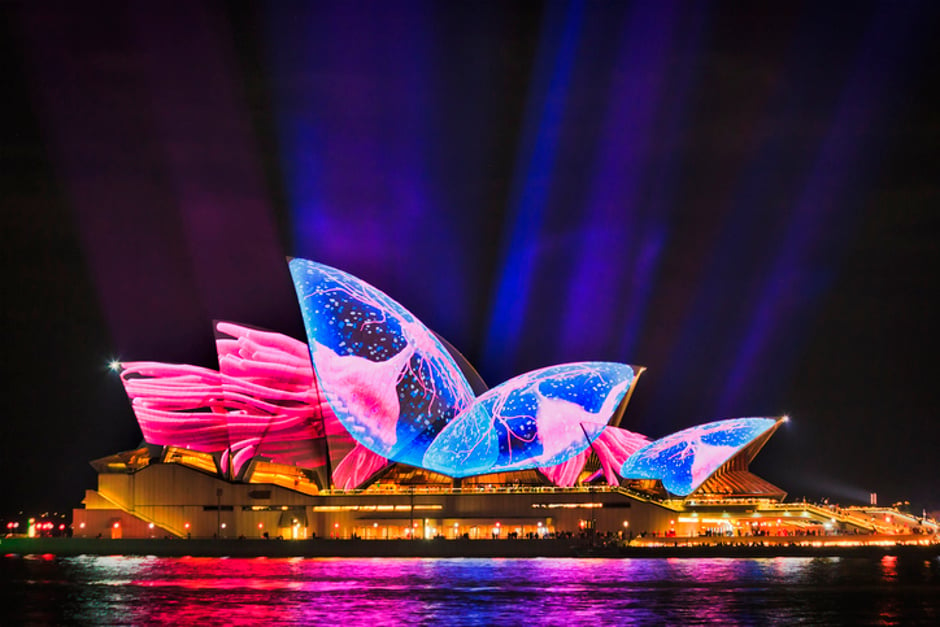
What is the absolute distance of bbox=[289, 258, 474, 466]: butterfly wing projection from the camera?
78438 mm

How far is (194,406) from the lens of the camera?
277 feet

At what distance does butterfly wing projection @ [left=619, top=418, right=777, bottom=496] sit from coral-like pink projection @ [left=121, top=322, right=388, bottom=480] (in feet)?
73.1

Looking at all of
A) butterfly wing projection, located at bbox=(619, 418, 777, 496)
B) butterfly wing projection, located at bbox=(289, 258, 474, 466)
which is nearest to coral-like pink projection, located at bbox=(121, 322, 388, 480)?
butterfly wing projection, located at bbox=(289, 258, 474, 466)

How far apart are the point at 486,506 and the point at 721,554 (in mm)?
18369

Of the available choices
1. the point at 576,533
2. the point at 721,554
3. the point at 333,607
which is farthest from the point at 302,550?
the point at 333,607

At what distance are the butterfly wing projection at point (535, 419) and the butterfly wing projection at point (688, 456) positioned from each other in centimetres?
639

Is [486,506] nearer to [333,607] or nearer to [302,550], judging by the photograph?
[302,550]

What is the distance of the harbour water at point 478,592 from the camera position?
46.8m

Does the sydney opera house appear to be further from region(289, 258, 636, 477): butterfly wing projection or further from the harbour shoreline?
the harbour shoreline

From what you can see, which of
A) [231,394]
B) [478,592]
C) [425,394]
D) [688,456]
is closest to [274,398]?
[231,394]

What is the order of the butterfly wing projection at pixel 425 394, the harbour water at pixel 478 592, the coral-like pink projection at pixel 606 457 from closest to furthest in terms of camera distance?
the harbour water at pixel 478 592 < the butterfly wing projection at pixel 425 394 < the coral-like pink projection at pixel 606 457

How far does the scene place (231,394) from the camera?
274 feet

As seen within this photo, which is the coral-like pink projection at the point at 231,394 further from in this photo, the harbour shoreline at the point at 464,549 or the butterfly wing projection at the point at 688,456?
the butterfly wing projection at the point at 688,456

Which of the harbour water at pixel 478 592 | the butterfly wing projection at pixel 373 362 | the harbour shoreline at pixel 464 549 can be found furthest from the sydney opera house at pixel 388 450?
the harbour water at pixel 478 592
